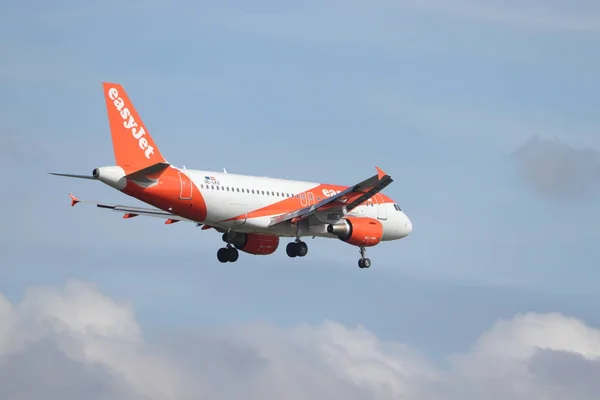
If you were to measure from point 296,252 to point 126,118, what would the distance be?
14313 millimetres

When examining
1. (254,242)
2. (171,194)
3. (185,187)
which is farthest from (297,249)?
(171,194)

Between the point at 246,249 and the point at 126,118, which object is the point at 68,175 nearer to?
the point at 126,118

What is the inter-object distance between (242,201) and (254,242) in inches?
265

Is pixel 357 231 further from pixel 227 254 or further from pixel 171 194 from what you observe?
pixel 171 194

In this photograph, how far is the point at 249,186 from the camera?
95312 millimetres

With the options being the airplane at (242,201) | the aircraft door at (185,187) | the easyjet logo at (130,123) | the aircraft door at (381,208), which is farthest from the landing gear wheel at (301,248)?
the easyjet logo at (130,123)

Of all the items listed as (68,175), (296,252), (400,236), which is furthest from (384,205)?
(68,175)

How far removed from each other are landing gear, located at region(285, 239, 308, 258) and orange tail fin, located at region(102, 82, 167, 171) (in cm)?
1098

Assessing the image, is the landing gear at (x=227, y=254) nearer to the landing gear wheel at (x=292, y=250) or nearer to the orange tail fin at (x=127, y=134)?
the landing gear wheel at (x=292, y=250)

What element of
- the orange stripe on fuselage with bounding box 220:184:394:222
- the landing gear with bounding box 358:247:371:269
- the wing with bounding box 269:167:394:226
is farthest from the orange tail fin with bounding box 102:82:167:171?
the landing gear with bounding box 358:247:371:269

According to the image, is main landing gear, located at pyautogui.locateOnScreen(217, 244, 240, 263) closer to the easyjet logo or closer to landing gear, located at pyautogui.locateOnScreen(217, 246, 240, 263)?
landing gear, located at pyautogui.locateOnScreen(217, 246, 240, 263)

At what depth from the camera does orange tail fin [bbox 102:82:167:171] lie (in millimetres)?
90025

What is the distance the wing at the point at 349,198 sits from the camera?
92.4 metres

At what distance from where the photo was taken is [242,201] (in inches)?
3716
